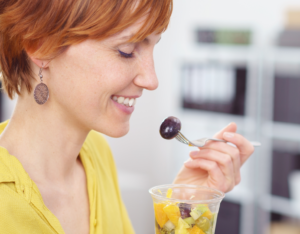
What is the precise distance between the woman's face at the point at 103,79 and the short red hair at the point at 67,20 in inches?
1.1

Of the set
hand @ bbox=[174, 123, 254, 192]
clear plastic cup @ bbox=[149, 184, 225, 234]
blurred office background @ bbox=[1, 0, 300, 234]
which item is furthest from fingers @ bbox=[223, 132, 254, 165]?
blurred office background @ bbox=[1, 0, 300, 234]

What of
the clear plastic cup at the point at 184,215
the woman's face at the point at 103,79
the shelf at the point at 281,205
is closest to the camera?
the clear plastic cup at the point at 184,215

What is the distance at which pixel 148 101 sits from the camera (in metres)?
3.70

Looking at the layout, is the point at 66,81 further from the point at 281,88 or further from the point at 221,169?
the point at 281,88

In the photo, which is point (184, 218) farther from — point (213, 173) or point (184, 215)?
point (213, 173)

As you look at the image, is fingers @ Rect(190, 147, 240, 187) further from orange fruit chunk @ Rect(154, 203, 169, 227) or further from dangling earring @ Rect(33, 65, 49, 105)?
dangling earring @ Rect(33, 65, 49, 105)

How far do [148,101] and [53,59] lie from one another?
2.77 metres

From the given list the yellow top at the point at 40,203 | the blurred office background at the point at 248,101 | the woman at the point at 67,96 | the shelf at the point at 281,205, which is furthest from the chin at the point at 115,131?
the shelf at the point at 281,205

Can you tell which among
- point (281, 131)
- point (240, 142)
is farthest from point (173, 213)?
point (281, 131)

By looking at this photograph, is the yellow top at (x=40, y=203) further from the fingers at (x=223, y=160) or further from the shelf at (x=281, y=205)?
the shelf at (x=281, y=205)

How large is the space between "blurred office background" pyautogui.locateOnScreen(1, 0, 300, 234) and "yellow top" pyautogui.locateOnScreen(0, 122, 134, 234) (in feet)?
5.64

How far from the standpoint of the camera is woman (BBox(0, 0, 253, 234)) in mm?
867

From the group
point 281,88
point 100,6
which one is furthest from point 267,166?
point 100,6

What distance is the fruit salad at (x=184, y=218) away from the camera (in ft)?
2.63
